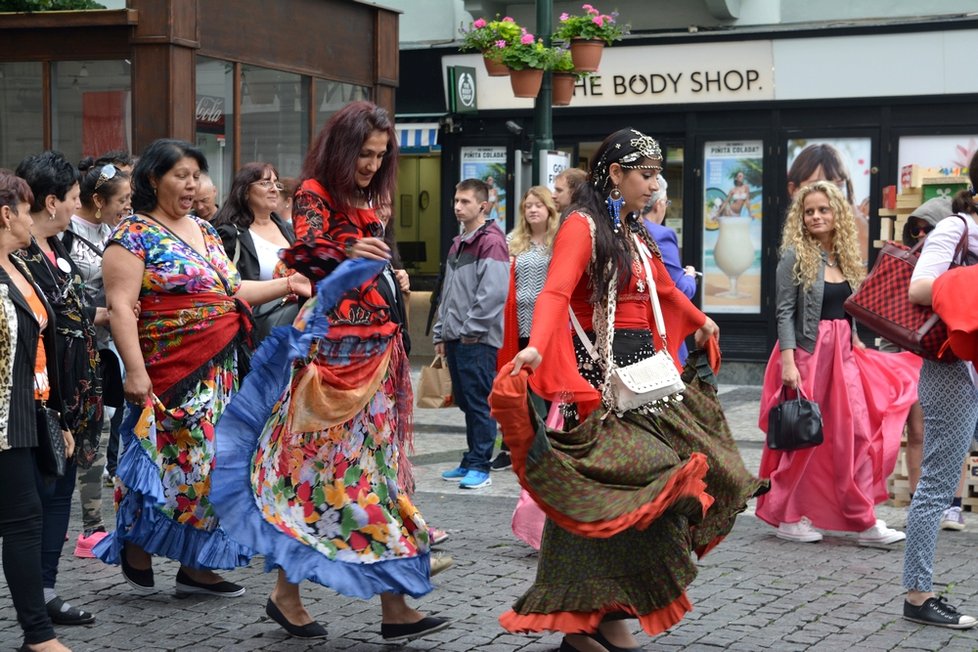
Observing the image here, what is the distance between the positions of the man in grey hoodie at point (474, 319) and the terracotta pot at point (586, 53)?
4989 mm

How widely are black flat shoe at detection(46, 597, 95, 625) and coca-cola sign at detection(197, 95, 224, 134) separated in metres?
7.09

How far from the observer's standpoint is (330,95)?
46.3 ft

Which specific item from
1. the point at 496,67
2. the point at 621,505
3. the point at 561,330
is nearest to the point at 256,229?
the point at 561,330

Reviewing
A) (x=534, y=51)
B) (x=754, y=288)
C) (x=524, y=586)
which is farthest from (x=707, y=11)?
(x=524, y=586)

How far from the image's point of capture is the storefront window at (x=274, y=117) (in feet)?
43.1

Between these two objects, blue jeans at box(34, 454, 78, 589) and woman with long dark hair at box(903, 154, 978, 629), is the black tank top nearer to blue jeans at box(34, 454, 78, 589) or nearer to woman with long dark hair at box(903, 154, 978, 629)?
woman with long dark hair at box(903, 154, 978, 629)

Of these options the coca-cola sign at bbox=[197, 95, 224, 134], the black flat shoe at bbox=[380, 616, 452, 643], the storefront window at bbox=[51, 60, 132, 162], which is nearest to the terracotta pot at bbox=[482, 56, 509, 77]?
the coca-cola sign at bbox=[197, 95, 224, 134]

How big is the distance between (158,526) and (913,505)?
3072mm

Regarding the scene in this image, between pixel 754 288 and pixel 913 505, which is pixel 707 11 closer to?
pixel 754 288

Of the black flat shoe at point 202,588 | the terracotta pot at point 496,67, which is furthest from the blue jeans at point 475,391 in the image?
the terracotta pot at point 496,67

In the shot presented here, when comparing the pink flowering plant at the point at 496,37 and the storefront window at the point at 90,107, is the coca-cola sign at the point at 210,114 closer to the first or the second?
the storefront window at the point at 90,107

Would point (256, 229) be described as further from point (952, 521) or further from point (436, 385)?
point (952, 521)

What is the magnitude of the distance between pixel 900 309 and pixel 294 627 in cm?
262

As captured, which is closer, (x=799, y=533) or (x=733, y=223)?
(x=799, y=533)
